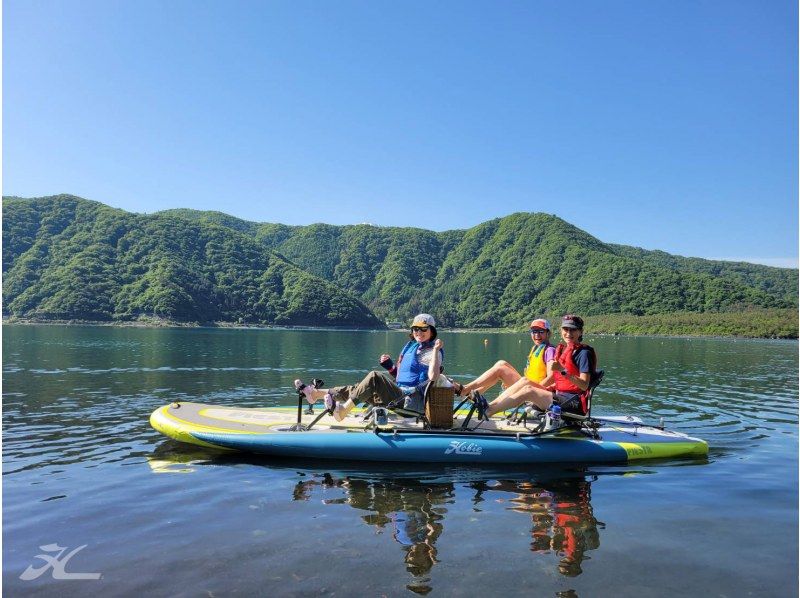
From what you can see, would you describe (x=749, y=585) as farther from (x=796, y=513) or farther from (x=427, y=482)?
(x=427, y=482)

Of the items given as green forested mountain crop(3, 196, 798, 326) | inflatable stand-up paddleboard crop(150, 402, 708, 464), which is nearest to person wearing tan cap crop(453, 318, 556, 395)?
inflatable stand-up paddleboard crop(150, 402, 708, 464)

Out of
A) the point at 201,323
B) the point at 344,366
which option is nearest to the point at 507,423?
the point at 344,366

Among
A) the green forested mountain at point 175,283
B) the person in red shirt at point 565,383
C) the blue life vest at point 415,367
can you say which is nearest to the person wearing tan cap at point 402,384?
the blue life vest at point 415,367

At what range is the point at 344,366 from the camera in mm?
38000

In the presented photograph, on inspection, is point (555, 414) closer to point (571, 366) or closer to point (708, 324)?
point (571, 366)

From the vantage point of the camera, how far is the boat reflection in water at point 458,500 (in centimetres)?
714

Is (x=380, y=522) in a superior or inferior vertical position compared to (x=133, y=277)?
inferior

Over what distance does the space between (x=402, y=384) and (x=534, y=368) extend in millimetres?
2929

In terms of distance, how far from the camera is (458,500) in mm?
9102

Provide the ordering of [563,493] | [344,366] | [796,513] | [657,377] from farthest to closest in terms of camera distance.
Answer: [344,366] → [657,377] → [563,493] → [796,513]

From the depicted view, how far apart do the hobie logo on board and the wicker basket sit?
22.0 inches

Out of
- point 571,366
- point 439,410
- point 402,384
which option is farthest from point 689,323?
point 402,384

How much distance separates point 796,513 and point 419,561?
631 centimetres

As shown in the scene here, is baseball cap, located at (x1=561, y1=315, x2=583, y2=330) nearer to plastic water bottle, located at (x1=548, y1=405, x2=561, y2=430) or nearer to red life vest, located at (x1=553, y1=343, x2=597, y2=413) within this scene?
red life vest, located at (x1=553, y1=343, x2=597, y2=413)
